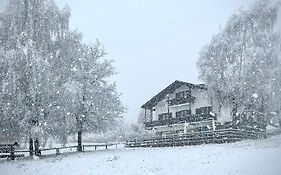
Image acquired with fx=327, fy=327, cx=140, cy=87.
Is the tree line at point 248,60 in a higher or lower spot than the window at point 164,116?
higher

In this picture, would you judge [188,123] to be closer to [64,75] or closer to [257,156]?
[64,75]

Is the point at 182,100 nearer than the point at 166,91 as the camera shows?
Yes

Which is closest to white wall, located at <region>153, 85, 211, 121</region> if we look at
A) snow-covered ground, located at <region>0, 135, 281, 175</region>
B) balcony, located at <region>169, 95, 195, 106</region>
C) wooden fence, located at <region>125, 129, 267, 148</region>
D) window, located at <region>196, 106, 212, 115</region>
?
window, located at <region>196, 106, 212, 115</region>

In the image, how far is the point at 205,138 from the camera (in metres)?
32.5

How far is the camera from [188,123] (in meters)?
47.2

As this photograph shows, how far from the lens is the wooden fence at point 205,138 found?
101 ft

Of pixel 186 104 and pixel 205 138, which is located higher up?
pixel 186 104

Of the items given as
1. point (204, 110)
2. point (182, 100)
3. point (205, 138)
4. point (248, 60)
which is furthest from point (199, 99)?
point (205, 138)

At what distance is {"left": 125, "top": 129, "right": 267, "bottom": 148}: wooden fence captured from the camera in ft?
101

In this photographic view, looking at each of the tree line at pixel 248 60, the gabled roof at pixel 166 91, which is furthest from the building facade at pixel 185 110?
the tree line at pixel 248 60

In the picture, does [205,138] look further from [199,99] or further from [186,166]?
[199,99]

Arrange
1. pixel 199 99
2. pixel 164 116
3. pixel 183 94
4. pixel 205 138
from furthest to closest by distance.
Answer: pixel 164 116 → pixel 183 94 → pixel 199 99 → pixel 205 138

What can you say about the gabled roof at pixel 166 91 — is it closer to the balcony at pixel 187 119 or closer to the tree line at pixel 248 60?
the balcony at pixel 187 119

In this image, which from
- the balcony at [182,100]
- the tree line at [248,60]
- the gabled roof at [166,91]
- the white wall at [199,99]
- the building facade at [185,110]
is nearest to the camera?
the tree line at [248,60]
